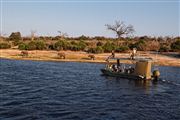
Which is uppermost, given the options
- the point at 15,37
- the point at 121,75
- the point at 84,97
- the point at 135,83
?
the point at 15,37

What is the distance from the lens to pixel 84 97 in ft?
118

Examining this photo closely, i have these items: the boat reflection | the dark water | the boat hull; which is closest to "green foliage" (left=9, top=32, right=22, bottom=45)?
the boat hull

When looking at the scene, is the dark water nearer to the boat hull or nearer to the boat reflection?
the boat reflection

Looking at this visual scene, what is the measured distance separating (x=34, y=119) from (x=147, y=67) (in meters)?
27.4

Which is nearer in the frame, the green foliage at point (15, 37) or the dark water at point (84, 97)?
the dark water at point (84, 97)

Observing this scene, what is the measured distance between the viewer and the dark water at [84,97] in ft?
92.7

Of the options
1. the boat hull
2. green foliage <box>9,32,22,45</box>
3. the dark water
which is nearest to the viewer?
the dark water

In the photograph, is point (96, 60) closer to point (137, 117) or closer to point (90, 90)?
point (90, 90)

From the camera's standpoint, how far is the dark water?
28250mm

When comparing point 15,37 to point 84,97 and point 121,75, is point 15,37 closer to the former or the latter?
point 121,75

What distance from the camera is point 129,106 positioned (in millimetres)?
32312

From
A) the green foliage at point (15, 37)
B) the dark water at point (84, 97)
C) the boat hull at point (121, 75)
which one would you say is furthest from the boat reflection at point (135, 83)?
the green foliage at point (15, 37)

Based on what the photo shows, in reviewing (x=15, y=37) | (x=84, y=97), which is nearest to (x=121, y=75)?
(x=84, y=97)

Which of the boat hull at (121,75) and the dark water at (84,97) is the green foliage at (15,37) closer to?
the boat hull at (121,75)
